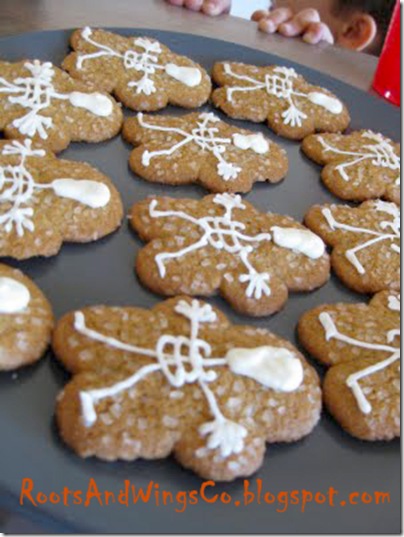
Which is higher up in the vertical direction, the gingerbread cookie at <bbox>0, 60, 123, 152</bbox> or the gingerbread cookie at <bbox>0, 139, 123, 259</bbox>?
the gingerbread cookie at <bbox>0, 60, 123, 152</bbox>

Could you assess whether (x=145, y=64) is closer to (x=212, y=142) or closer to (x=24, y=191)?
(x=212, y=142)

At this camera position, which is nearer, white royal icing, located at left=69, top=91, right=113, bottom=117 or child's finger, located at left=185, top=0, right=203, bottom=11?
white royal icing, located at left=69, top=91, right=113, bottom=117

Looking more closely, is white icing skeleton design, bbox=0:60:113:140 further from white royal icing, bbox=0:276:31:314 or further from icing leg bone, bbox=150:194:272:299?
white royal icing, bbox=0:276:31:314

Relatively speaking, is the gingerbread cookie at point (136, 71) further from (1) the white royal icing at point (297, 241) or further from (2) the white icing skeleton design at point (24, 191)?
(1) the white royal icing at point (297, 241)

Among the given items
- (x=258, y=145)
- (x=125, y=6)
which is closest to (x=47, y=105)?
(x=258, y=145)

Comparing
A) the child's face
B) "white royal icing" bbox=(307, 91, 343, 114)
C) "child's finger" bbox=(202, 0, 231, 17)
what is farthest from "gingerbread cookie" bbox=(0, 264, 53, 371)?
the child's face
